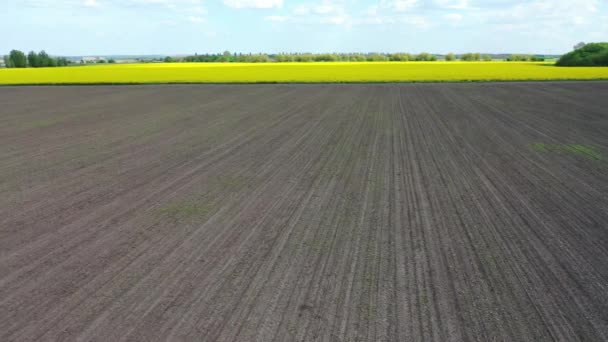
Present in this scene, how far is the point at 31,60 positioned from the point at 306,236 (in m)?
105

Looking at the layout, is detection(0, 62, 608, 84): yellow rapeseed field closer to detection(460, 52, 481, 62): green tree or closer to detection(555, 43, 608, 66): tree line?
detection(555, 43, 608, 66): tree line

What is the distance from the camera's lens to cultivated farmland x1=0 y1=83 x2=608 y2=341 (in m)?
4.21

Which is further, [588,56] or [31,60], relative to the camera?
[31,60]

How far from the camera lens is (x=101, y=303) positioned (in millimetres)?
4504

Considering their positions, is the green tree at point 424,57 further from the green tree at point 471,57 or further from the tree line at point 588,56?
the tree line at point 588,56

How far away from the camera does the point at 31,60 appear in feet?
299

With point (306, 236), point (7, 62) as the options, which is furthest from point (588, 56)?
point (7, 62)

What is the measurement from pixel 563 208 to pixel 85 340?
7118 millimetres

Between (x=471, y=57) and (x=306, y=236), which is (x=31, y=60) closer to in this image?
(x=471, y=57)

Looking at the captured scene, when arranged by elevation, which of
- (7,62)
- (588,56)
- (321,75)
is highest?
(588,56)

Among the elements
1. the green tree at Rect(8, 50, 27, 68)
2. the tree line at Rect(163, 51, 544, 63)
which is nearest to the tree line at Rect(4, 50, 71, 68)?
the green tree at Rect(8, 50, 27, 68)

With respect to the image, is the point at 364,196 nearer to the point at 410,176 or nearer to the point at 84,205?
the point at 410,176

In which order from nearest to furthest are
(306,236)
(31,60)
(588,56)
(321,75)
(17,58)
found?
1. (306,236)
2. (321,75)
3. (588,56)
4. (31,60)
5. (17,58)

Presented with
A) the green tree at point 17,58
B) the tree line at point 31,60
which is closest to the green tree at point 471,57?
the tree line at point 31,60
